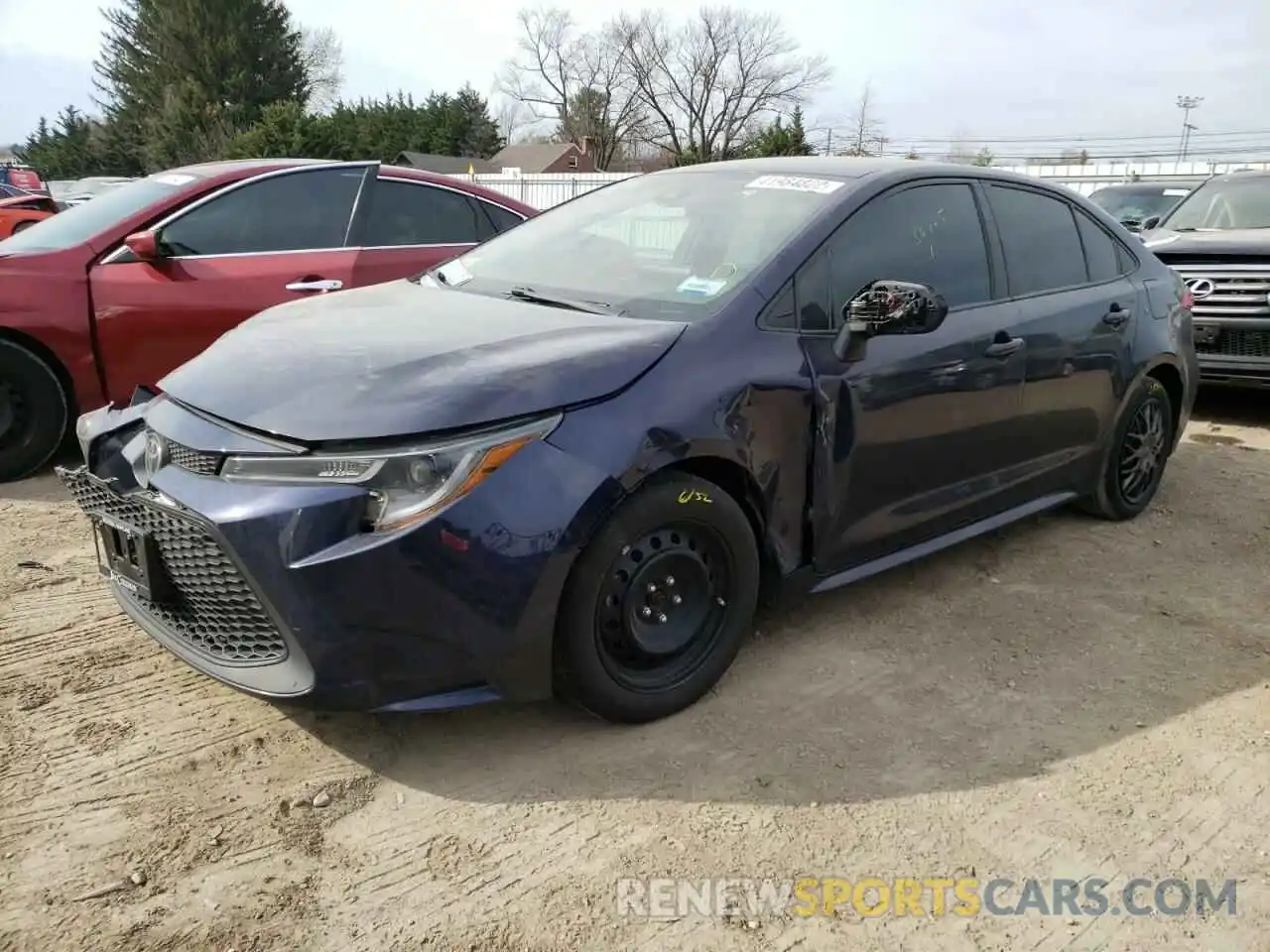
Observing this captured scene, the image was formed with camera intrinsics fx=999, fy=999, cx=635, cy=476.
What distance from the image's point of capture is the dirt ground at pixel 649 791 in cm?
216

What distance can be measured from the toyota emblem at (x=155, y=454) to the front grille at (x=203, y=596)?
0.08 metres

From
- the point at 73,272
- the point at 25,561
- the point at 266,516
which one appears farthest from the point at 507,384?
the point at 73,272

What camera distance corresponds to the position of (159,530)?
2531 mm

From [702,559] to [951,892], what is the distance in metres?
1.06

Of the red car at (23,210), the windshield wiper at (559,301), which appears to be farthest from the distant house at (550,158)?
the windshield wiper at (559,301)

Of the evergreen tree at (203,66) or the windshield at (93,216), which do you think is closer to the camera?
the windshield at (93,216)

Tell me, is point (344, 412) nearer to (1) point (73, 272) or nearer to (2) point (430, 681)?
(2) point (430, 681)

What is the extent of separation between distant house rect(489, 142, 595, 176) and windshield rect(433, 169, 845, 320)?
5960cm

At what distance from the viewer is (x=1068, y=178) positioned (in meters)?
20.4

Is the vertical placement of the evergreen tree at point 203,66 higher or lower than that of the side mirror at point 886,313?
higher

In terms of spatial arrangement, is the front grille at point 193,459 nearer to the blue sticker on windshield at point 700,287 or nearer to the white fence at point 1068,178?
the blue sticker on windshield at point 700,287

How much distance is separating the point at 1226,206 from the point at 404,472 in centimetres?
813

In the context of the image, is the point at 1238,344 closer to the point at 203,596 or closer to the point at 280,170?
the point at 280,170

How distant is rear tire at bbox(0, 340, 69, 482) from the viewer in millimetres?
4676
